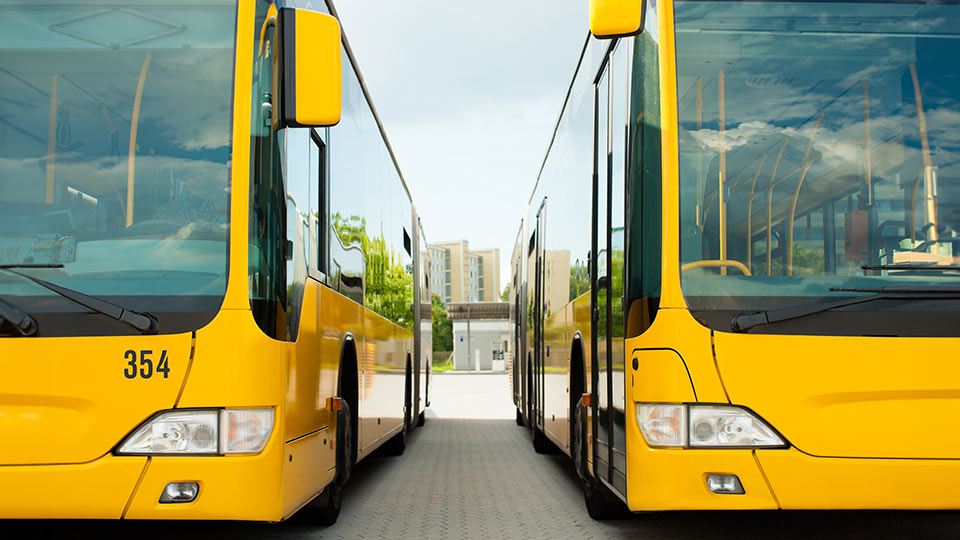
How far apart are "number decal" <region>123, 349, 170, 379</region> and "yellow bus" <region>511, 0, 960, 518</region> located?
2.23m

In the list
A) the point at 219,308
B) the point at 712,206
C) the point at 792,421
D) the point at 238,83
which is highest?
the point at 238,83

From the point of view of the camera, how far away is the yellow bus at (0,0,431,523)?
173 inches

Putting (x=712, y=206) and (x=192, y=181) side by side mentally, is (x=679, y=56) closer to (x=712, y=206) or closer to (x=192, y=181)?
(x=712, y=206)

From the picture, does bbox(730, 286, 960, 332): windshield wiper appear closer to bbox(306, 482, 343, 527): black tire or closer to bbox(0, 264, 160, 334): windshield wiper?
bbox(0, 264, 160, 334): windshield wiper

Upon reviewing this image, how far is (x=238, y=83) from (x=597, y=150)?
8.20 feet

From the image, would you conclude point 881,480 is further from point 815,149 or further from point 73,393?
point 73,393

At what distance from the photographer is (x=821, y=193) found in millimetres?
4590

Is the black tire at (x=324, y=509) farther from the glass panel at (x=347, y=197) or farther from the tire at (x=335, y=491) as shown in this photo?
the glass panel at (x=347, y=197)

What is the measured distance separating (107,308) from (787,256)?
3185mm

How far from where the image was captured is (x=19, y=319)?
443 cm

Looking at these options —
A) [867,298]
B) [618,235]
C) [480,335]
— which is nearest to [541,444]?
[618,235]

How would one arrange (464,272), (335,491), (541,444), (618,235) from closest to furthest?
(618,235) → (335,491) → (541,444) → (464,272)

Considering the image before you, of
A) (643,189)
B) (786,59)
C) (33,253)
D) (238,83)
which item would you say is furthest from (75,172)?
(786,59)

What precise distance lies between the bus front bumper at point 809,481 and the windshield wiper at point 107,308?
8.18 ft
